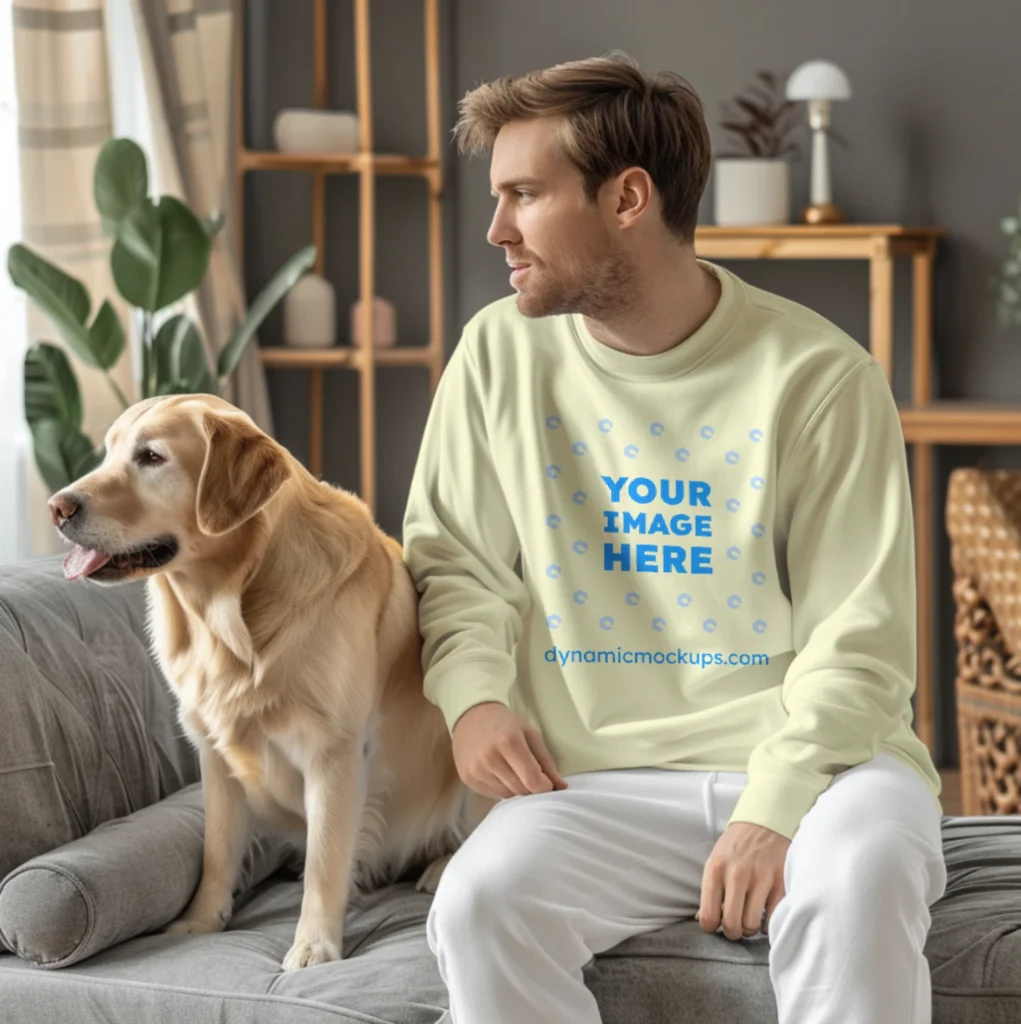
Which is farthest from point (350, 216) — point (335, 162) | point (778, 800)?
point (778, 800)

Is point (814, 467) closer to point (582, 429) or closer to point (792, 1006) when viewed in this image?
point (582, 429)

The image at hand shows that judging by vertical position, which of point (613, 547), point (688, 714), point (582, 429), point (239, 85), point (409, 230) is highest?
point (239, 85)

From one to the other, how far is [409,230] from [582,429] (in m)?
2.71

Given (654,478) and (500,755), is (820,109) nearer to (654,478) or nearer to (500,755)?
(654,478)

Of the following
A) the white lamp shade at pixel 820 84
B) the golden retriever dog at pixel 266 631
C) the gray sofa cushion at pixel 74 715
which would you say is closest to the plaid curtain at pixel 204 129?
the white lamp shade at pixel 820 84

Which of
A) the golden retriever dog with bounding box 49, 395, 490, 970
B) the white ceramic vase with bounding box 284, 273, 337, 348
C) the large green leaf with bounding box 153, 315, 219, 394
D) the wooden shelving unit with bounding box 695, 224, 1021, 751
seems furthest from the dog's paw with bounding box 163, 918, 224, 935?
the white ceramic vase with bounding box 284, 273, 337, 348

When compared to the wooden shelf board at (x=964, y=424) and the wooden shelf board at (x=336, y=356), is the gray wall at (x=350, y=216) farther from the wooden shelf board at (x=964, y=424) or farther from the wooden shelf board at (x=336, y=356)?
the wooden shelf board at (x=964, y=424)

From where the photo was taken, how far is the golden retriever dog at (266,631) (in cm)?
164

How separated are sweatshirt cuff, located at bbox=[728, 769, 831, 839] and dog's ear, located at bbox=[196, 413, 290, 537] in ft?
2.00

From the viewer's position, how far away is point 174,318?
330 cm

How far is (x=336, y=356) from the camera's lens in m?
4.05

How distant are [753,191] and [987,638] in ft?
4.43

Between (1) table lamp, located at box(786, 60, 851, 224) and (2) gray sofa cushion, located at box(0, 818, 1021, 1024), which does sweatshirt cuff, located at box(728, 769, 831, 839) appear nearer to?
(2) gray sofa cushion, located at box(0, 818, 1021, 1024)

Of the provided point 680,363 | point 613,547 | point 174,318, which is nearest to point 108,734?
point 613,547
